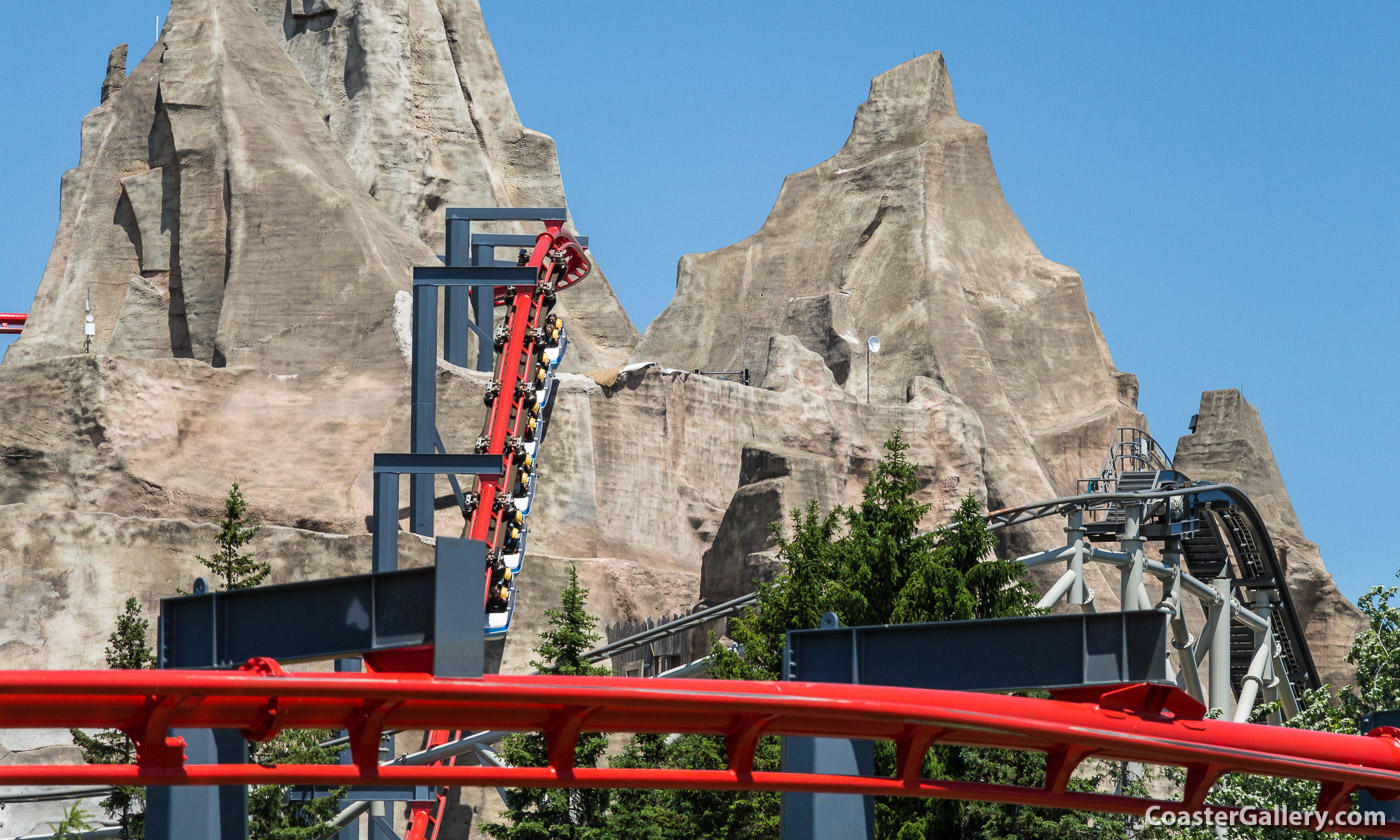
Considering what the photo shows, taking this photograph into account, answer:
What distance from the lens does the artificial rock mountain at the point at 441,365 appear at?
43.5 meters

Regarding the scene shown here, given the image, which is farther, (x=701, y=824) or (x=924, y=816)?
(x=701, y=824)

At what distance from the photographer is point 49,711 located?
10.2 metres

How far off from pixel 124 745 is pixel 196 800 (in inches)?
675

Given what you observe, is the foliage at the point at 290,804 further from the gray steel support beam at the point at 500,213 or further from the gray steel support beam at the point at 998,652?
the gray steel support beam at the point at 998,652

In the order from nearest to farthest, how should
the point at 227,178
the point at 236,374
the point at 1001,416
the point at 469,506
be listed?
the point at 469,506 < the point at 236,374 < the point at 227,178 < the point at 1001,416

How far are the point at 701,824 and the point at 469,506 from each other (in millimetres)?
7897

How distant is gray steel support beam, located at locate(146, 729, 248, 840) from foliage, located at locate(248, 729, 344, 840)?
12796mm

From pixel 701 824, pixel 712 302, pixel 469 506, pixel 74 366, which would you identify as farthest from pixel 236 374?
pixel 712 302

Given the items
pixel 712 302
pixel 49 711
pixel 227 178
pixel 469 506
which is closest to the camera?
pixel 49 711

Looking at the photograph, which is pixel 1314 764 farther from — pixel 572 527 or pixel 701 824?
pixel 572 527

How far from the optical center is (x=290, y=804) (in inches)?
1092

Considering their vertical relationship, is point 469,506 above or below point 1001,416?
below

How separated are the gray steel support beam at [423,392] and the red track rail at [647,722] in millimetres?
16103

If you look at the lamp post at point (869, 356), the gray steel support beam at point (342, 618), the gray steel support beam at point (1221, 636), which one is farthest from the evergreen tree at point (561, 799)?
the lamp post at point (869, 356)
